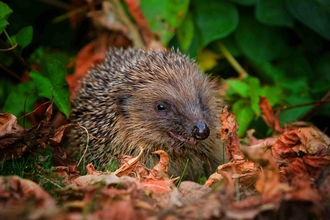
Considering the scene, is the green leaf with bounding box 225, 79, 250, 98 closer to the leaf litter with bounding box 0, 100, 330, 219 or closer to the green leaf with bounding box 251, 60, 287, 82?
the green leaf with bounding box 251, 60, 287, 82

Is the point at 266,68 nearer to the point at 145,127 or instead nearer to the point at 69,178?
A: the point at 145,127

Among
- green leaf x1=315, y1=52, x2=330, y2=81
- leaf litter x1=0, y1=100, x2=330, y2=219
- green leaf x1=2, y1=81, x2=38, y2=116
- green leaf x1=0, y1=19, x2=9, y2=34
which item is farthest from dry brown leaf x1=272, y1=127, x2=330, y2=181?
green leaf x1=0, y1=19, x2=9, y2=34

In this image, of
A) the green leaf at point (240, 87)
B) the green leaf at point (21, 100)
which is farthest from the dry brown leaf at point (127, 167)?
the green leaf at point (240, 87)

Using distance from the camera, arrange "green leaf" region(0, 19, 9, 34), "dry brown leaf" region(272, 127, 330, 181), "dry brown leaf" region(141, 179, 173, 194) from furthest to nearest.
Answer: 1. "green leaf" region(0, 19, 9, 34)
2. "dry brown leaf" region(272, 127, 330, 181)
3. "dry brown leaf" region(141, 179, 173, 194)

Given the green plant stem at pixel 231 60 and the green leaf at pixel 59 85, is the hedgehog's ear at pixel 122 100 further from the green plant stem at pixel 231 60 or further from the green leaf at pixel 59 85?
the green plant stem at pixel 231 60

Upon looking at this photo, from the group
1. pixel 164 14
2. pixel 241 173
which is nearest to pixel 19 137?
pixel 241 173
